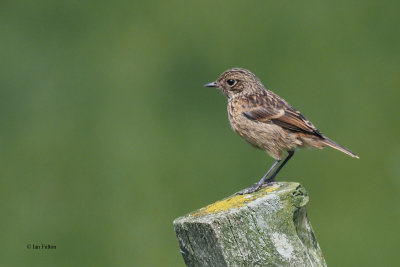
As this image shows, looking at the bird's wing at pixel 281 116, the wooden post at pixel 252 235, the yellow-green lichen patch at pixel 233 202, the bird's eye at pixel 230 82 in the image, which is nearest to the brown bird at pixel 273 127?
the bird's wing at pixel 281 116

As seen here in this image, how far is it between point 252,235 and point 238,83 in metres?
3.64

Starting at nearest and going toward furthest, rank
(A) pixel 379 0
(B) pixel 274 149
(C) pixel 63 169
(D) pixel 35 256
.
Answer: (B) pixel 274 149 < (D) pixel 35 256 < (C) pixel 63 169 < (A) pixel 379 0

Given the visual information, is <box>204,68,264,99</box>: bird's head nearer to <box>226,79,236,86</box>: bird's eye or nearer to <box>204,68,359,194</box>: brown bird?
<box>226,79,236,86</box>: bird's eye

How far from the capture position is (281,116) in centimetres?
677

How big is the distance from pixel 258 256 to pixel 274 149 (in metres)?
2.77

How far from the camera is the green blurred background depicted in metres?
8.23

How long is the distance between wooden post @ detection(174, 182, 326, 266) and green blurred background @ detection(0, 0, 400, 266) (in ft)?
12.4

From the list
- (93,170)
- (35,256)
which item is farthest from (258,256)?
(93,170)

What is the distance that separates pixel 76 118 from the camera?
9273 millimetres

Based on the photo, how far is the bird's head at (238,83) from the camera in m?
7.45

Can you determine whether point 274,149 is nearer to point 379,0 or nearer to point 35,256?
point 35,256

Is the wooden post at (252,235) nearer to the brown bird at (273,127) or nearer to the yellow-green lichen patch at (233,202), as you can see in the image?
the yellow-green lichen patch at (233,202)

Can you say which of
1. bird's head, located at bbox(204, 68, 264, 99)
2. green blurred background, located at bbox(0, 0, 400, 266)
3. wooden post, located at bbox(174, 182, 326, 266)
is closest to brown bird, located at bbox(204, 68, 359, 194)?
bird's head, located at bbox(204, 68, 264, 99)

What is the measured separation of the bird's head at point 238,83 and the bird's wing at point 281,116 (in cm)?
46
